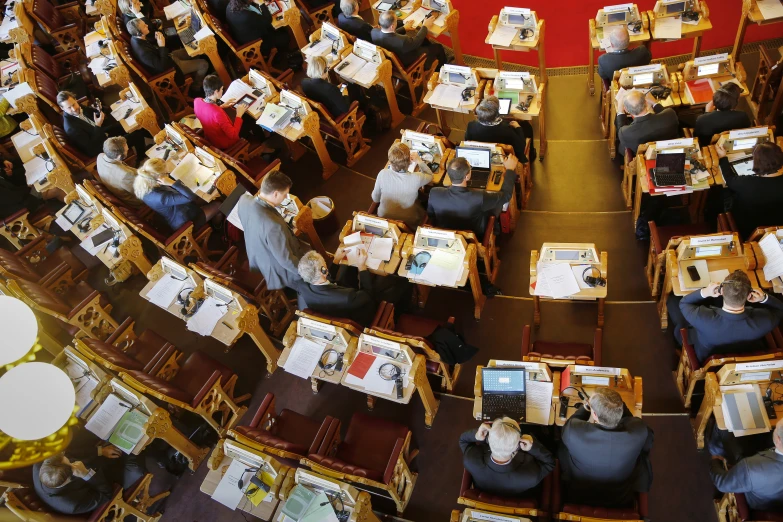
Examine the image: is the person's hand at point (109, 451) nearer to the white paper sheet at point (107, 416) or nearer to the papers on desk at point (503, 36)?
the white paper sheet at point (107, 416)

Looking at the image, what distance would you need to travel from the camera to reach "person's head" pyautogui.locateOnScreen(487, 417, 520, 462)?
14.9 feet

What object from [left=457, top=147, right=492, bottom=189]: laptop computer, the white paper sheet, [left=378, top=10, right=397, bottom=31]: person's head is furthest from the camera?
[left=378, top=10, right=397, bottom=31]: person's head

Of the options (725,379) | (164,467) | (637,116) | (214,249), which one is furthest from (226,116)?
(725,379)

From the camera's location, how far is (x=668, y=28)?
830cm

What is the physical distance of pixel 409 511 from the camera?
5.83 m

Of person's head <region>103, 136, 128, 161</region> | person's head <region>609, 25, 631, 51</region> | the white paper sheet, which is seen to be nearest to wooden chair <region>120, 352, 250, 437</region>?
the white paper sheet

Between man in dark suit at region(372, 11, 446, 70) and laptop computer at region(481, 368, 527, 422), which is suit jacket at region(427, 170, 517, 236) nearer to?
laptop computer at region(481, 368, 527, 422)

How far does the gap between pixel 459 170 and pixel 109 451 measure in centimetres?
429

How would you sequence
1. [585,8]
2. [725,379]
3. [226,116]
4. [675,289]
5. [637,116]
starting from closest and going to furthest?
[725,379] < [675,289] < [637,116] < [226,116] < [585,8]

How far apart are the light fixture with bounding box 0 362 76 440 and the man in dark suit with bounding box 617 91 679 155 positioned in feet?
19.6

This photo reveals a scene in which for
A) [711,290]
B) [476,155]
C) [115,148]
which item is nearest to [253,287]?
[115,148]

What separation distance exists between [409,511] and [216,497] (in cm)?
172

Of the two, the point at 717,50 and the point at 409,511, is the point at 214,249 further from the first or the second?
the point at 717,50

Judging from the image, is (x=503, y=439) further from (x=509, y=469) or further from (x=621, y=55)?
(x=621, y=55)
